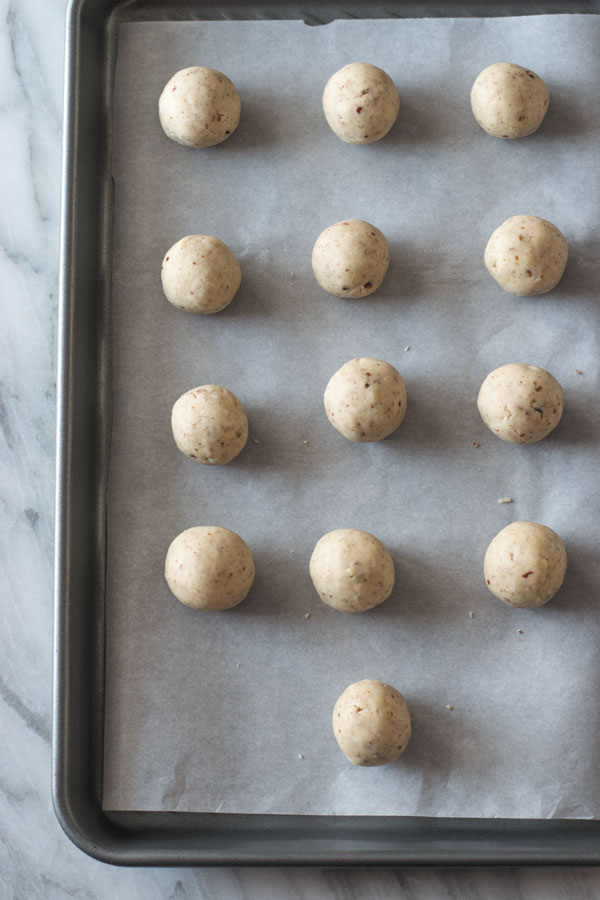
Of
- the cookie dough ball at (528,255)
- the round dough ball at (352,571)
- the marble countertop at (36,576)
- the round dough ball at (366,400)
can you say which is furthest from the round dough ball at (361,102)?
the round dough ball at (352,571)

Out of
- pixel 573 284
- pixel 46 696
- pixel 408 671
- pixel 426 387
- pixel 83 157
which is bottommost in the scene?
pixel 46 696

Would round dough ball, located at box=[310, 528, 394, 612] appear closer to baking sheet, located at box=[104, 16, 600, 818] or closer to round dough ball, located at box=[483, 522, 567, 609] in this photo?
baking sheet, located at box=[104, 16, 600, 818]

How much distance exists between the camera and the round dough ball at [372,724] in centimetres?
122

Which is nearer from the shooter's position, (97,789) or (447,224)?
(97,789)

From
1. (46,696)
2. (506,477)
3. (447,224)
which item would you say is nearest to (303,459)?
(506,477)

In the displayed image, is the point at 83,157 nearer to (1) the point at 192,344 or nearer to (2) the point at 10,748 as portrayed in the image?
(1) the point at 192,344

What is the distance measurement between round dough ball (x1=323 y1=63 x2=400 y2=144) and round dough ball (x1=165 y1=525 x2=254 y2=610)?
2.17ft

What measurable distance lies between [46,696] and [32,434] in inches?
16.4

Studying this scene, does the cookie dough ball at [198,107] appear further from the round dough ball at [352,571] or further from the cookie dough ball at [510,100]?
the round dough ball at [352,571]

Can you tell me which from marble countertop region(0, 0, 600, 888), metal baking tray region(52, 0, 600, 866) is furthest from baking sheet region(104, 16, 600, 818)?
marble countertop region(0, 0, 600, 888)

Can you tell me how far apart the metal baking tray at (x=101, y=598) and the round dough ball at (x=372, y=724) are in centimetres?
11

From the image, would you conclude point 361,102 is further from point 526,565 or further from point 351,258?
point 526,565

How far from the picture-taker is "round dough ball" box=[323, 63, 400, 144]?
1.35m

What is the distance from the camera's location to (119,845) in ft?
4.05
